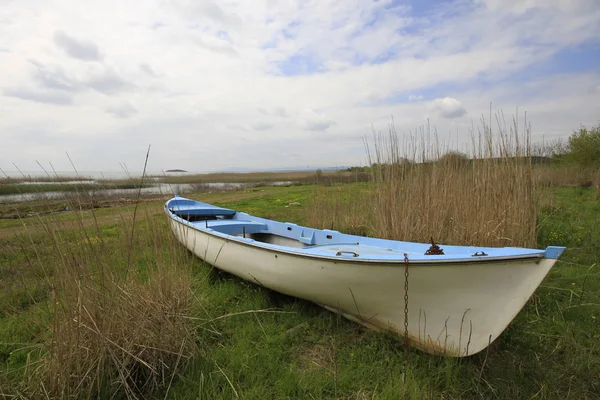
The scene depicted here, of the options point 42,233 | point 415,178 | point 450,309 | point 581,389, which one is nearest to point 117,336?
point 42,233

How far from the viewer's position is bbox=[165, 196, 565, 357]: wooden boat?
232 cm

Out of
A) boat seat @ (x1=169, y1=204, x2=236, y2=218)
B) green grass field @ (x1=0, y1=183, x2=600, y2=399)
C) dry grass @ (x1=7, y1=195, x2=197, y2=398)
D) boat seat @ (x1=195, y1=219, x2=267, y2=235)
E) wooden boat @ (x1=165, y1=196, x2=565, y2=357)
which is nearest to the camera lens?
dry grass @ (x1=7, y1=195, x2=197, y2=398)

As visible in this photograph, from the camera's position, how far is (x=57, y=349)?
217 cm

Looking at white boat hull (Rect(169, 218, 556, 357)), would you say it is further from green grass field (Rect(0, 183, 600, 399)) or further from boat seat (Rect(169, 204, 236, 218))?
boat seat (Rect(169, 204, 236, 218))

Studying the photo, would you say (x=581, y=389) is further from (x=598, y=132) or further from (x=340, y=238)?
(x=598, y=132)

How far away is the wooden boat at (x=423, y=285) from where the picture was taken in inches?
91.4

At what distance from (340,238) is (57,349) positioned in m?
3.16

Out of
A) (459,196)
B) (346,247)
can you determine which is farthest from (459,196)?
(346,247)

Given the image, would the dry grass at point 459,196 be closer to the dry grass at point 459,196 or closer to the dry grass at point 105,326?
the dry grass at point 459,196

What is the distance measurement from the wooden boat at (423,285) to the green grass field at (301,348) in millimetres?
248

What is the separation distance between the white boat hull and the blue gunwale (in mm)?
46

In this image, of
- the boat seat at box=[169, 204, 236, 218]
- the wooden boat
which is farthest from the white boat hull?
the boat seat at box=[169, 204, 236, 218]

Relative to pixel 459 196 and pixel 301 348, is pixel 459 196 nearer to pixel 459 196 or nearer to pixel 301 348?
pixel 459 196

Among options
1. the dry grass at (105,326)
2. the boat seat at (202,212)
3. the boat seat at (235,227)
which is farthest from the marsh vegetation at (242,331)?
the boat seat at (202,212)
